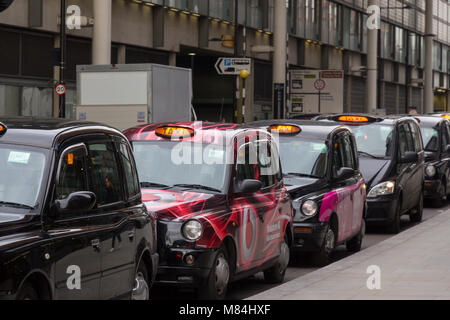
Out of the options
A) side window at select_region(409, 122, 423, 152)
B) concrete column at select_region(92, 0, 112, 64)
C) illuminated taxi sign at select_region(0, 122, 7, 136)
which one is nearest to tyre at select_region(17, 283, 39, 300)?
illuminated taxi sign at select_region(0, 122, 7, 136)

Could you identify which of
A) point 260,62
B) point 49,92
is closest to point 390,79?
point 260,62

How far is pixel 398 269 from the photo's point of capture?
1063 centimetres

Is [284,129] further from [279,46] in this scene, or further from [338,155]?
[279,46]

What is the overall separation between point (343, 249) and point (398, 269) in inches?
169

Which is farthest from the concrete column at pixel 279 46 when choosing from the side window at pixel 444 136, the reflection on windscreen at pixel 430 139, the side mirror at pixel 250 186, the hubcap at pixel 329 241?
the side mirror at pixel 250 186

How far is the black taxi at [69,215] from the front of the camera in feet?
20.2

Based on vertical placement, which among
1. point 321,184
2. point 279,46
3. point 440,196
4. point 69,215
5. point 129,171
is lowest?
point 440,196

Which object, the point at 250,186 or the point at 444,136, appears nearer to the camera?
the point at 250,186

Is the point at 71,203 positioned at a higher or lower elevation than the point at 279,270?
higher

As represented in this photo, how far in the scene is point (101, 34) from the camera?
113 ft

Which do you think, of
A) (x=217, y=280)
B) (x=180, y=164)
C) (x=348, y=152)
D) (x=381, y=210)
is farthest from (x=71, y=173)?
(x=381, y=210)

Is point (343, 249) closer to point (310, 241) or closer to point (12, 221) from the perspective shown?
point (310, 241)

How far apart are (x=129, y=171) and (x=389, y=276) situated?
3.21 metres

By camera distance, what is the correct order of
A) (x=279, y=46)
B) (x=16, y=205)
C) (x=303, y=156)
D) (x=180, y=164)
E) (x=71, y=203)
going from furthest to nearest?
(x=279, y=46)
(x=303, y=156)
(x=180, y=164)
(x=71, y=203)
(x=16, y=205)
